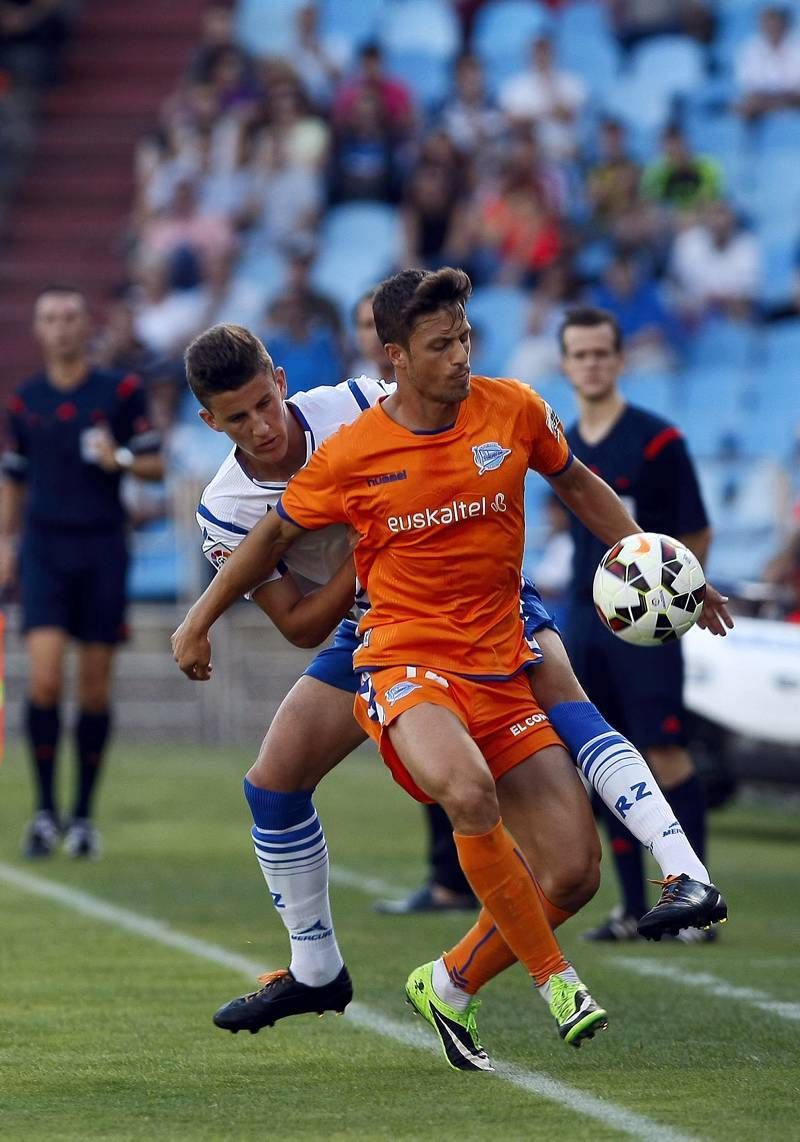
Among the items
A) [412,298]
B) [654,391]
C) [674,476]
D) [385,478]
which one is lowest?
[654,391]

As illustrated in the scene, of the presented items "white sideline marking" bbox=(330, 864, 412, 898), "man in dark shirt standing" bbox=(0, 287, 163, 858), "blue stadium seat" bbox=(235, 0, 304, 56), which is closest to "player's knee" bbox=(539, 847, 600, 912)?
"white sideline marking" bbox=(330, 864, 412, 898)

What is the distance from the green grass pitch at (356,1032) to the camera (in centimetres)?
505

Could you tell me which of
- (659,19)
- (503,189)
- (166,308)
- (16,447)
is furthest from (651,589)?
(659,19)

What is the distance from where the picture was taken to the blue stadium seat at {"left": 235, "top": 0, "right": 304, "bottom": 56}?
73.6 feet

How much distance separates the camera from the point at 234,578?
5.72 m

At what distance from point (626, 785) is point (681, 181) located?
13309mm

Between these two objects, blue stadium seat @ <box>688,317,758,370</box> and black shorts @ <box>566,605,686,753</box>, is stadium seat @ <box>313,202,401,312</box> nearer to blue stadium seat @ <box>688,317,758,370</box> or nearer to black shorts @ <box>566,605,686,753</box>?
blue stadium seat @ <box>688,317,758,370</box>

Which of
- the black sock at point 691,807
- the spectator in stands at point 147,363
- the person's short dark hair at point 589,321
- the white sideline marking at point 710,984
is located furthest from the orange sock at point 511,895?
the spectator in stands at point 147,363

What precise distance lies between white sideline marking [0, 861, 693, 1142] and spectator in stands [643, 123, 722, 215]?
981cm

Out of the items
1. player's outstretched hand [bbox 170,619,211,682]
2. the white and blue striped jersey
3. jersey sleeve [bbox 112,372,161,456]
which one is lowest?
jersey sleeve [bbox 112,372,161,456]

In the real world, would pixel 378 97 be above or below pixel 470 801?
above

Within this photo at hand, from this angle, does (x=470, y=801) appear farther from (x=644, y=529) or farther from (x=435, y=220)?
(x=435, y=220)

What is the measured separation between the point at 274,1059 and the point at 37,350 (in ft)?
52.8

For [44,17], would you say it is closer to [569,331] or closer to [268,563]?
[569,331]
